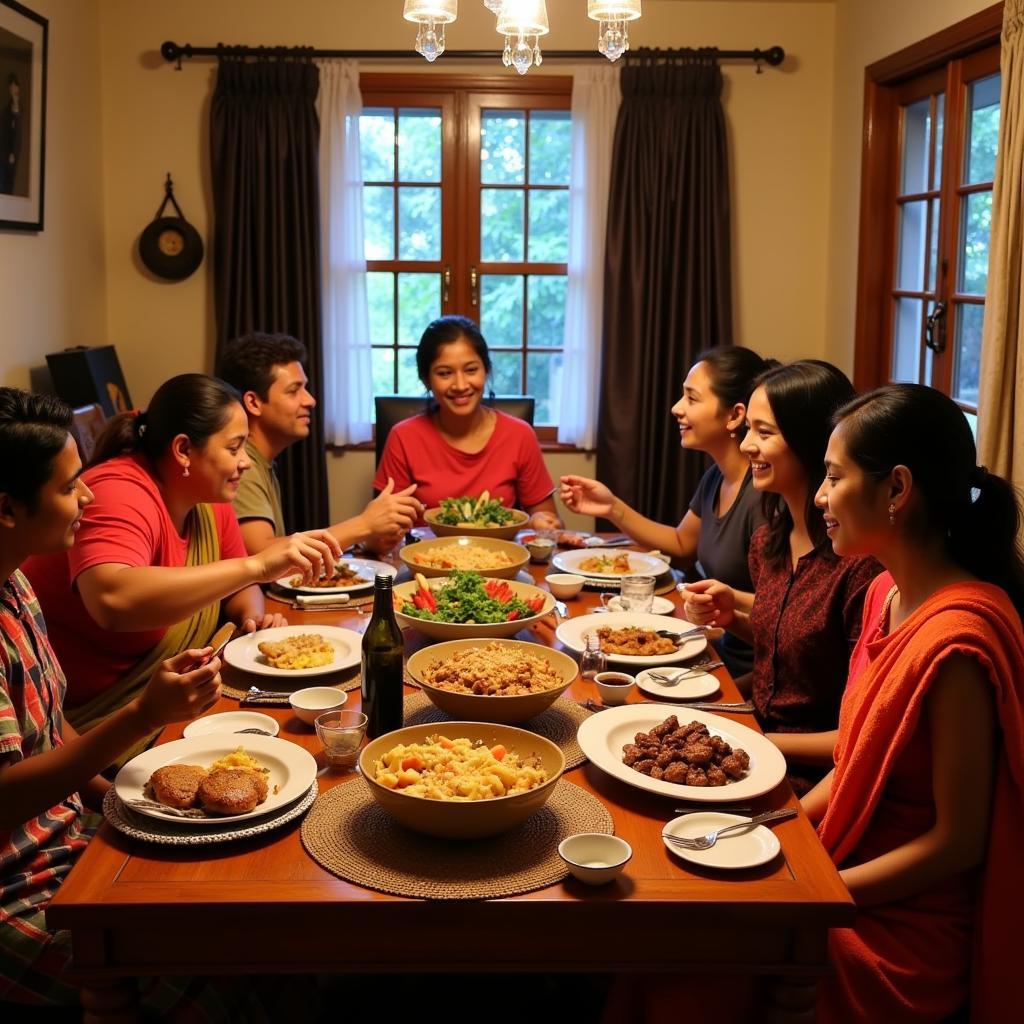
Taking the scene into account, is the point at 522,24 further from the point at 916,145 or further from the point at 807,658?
the point at 916,145

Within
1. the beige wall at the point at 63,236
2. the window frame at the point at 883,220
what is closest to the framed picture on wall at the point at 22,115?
the beige wall at the point at 63,236

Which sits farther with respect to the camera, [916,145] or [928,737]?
[916,145]

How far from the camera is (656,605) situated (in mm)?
2506

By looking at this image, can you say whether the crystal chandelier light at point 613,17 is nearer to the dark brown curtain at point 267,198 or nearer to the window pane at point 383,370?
the dark brown curtain at point 267,198

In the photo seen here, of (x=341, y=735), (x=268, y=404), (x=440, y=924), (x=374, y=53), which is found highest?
(x=374, y=53)

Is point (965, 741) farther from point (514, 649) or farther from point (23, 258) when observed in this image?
point (23, 258)

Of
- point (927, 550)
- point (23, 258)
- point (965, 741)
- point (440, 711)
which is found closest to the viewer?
point (965, 741)

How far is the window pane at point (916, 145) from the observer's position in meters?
4.14

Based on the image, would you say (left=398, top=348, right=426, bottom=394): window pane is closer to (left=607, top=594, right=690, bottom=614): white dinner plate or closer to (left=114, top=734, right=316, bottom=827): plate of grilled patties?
(left=607, top=594, right=690, bottom=614): white dinner plate

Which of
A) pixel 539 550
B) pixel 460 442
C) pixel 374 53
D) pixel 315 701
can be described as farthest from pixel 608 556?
pixel 374 53

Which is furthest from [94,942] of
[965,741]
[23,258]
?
[23,258]

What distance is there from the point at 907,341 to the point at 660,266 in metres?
1.11

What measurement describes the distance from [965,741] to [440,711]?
79 centimetres

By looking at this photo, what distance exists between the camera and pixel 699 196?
486 cm
